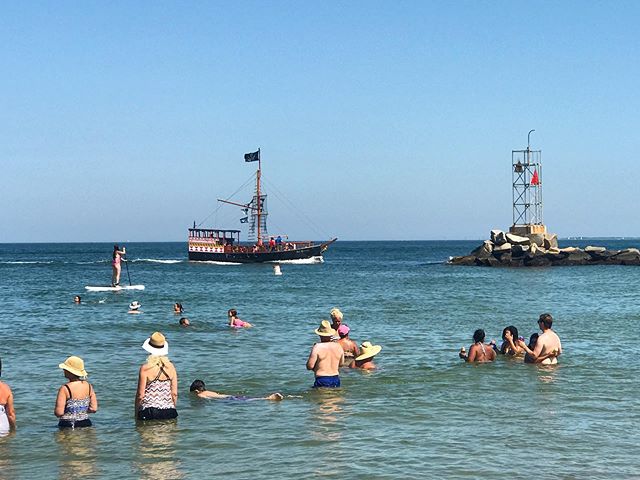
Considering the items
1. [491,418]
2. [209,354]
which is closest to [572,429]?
[491,418]

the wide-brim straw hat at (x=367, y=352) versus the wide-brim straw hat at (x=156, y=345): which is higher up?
the wide-brim straw hat at (x=156, y=345)

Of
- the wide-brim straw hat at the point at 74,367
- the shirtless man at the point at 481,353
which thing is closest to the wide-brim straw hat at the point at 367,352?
the shirtless man at the point at 481,353

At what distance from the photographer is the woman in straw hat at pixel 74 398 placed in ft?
38.9

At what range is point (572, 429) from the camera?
12.8 m

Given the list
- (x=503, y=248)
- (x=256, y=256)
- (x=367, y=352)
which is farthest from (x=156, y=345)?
(x=256, y=256)

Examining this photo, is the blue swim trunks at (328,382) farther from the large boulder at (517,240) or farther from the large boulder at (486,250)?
the large boulder at (486,250)

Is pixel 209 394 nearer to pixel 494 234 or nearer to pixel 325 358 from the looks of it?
pixel 325 358

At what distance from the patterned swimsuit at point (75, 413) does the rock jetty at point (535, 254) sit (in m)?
72.5

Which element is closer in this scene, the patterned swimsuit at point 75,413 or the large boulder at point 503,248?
the patterned swimsuit at point 75,413

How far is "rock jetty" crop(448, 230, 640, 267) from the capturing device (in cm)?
8188

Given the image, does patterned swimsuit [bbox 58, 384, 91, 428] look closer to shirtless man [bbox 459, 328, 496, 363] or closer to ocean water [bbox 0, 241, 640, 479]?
ocean water [bbox 0, 241, 640, 479]

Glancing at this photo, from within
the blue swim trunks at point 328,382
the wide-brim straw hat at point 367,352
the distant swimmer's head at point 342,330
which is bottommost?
the blue swim trunks at point 328,382

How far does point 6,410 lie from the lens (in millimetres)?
11961

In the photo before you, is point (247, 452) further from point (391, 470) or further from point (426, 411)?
point (426, 411)
